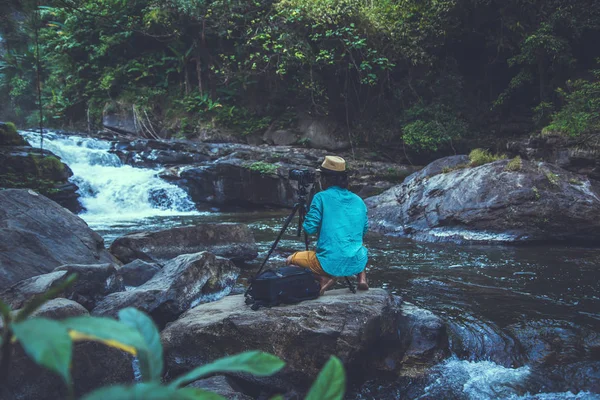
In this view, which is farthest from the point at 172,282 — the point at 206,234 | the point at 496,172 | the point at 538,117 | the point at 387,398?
the point at 538,117

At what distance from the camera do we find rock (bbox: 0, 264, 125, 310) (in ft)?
13.6

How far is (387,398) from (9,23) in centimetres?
783

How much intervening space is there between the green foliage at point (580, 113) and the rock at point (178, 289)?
11.0 meters

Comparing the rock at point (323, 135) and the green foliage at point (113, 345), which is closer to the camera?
Result: the green foliage at point (113, 345)

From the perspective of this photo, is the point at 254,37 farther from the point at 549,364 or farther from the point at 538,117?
the point at 549,364

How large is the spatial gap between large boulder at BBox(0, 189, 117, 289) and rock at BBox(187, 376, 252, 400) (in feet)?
9.38

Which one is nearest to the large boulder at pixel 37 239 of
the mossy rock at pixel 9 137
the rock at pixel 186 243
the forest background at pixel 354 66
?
the rock at pixel 186 243

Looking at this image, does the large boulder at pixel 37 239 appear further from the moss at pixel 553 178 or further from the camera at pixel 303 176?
the moss at pixel 553 178

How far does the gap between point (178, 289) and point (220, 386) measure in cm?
198

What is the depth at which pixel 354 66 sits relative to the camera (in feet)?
59.2

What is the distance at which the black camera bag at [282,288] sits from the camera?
4039mm

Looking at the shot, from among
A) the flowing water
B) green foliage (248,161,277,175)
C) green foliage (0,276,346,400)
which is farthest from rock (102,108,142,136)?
green foliage (0,276,346,400)

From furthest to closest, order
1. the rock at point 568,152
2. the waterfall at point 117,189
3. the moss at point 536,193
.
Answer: the waterfall at point 117,189 → the rock at point 568,152 → the moss at point 536,193

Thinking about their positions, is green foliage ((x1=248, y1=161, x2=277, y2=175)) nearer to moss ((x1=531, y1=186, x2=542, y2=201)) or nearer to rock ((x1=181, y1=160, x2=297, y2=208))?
rock ((x1=181, y1=160, x2=297, y2=208))
